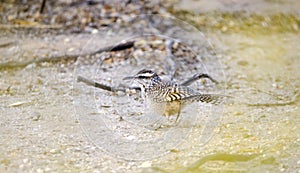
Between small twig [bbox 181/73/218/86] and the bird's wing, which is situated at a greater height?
small twig [bbox 181/73/218/86]

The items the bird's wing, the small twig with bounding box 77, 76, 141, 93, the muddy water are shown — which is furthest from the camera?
A: the small twig with bounding box 77, 76, 141, 93

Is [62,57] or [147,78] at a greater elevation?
[62,57]

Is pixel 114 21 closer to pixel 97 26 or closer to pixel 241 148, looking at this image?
pixel 97 26

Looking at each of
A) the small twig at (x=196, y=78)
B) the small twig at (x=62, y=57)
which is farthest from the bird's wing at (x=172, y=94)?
the small twig at (x=62, y=57)

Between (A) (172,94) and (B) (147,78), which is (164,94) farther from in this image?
(B) (147,78)

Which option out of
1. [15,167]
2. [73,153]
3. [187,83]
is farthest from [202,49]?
Answer: [15,167]

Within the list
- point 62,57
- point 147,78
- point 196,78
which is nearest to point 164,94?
point 147,78

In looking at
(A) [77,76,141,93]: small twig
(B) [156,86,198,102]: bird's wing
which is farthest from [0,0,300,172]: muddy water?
(B) [156,86,198,102]: bird's wing

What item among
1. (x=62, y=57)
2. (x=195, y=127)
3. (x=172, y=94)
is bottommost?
(x=195, y=127)

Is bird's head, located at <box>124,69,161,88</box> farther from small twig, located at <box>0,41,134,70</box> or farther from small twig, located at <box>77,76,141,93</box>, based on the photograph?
small twig, located at <box>0,41,134,70</box>

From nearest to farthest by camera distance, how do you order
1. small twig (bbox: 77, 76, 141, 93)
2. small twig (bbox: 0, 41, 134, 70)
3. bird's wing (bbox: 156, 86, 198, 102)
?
1. bird's wing (bbox: 156, 86, 198, 102)
2. small twig (bbox: 77, 76, 141, 93)
3. small twig (bbox: 0, 41, 134, 70)

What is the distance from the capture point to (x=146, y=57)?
10.2 feet

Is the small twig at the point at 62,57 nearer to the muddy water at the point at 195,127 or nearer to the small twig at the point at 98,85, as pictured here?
the muddy water at the point at 195,127

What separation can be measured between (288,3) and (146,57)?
1285 mm
